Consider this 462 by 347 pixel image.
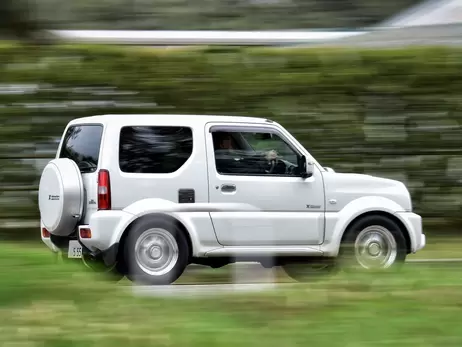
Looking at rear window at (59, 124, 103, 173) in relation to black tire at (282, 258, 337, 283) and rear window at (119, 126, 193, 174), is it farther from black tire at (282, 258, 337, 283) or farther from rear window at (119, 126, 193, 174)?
black tire at (282, 258, 337, 283)

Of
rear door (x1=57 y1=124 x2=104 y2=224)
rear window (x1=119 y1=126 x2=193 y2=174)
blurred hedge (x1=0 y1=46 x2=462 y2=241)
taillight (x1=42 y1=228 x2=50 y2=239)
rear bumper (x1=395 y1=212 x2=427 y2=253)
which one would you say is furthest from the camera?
blurred hedge (x1=0 y1=46 x2=462 y2=241)

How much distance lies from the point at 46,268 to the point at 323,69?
24.0 ft

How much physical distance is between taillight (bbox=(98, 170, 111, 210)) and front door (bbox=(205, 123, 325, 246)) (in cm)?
106

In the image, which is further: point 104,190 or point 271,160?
point 271,160

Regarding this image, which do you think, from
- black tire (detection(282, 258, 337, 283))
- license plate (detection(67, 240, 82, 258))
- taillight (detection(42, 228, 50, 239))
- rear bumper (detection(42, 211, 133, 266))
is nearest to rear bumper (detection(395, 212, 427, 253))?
black tire (detection(282, 258, 337, 283))

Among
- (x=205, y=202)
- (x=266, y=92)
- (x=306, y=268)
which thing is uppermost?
(x=266, y=92)

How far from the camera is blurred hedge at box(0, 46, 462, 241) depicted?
11.4 meters

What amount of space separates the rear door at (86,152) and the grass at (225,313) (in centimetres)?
254

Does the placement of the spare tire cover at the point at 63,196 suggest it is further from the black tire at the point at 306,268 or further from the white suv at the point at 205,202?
the black tire at the point at 306,268

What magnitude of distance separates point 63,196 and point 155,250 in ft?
3.59

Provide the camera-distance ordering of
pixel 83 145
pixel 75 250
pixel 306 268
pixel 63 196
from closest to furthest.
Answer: pixel 63 196
pixel 75 250
pixel 83 145
pixel 306 268

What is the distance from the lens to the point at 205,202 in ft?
27.9

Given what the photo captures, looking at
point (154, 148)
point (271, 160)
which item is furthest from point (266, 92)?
point (154, 148)

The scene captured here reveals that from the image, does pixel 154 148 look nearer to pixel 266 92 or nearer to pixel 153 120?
pixel 153 120
